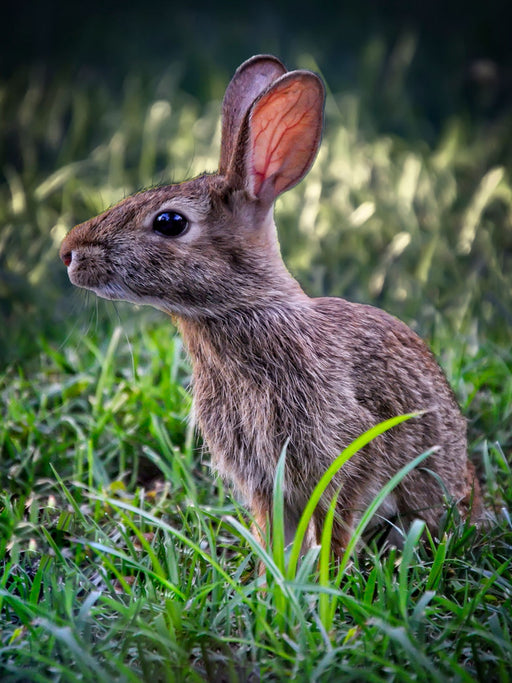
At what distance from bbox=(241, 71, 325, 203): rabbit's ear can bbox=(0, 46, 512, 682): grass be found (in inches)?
32.1

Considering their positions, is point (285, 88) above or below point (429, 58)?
below

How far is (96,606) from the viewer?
2584 millimetres

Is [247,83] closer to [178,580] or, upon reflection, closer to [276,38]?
[178,580]

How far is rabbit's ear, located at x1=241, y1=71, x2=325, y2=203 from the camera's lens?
106 inches

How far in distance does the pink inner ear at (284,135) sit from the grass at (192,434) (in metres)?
0.84

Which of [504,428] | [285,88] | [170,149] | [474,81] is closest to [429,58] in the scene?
[474,81]

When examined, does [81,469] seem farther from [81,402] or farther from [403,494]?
[403,494]

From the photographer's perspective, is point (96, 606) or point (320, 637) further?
point (96, 606)

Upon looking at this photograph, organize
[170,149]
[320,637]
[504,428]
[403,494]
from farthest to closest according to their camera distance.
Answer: [170,149] → [504,428] → [403,494] → [320,637]

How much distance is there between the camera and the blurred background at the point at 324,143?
4.69m

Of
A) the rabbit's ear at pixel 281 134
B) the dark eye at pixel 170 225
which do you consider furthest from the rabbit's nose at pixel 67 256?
the rabbit's ear at pixel 281 134

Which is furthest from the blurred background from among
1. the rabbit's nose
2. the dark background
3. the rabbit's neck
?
the rabbit's neck

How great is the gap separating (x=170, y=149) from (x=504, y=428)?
353cm

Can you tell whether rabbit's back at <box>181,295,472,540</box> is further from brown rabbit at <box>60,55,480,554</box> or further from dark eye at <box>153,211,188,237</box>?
dark eye at <box>153,211,188,237</box>
